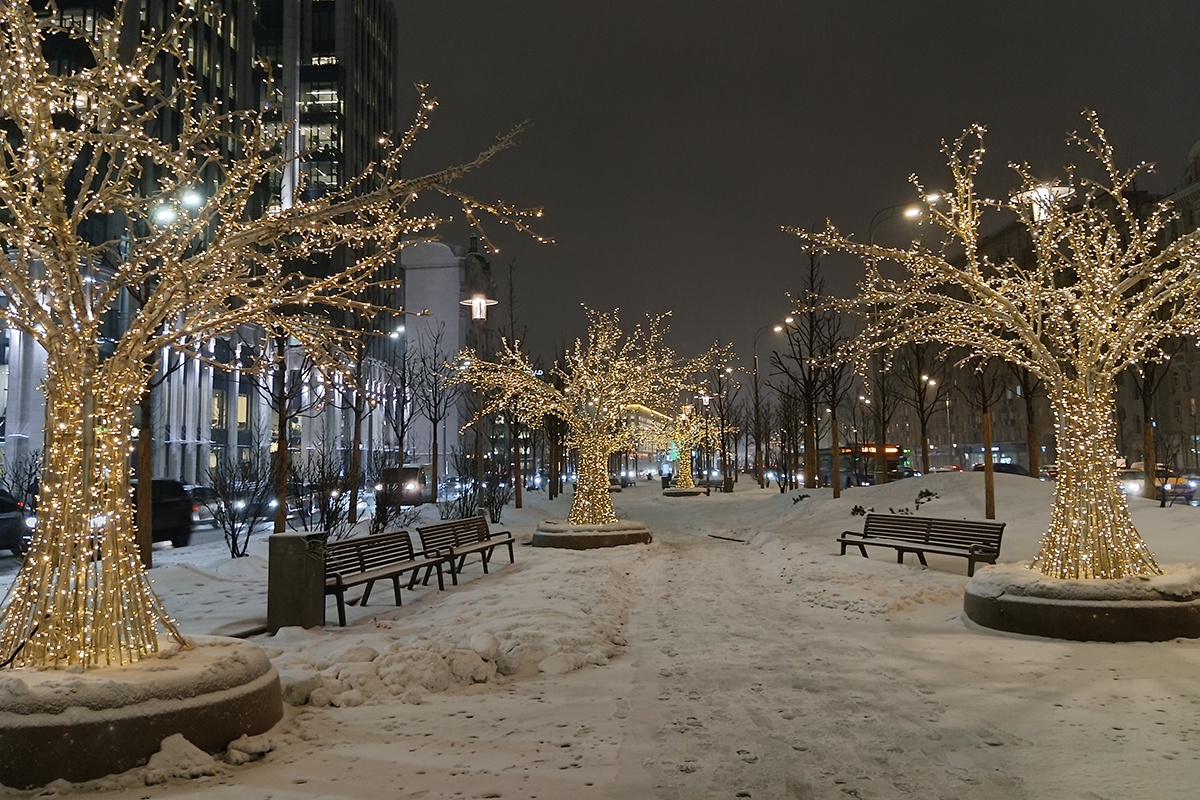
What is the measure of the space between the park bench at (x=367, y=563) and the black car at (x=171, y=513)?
1017 centimetres

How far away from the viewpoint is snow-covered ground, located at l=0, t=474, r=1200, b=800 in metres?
4.62

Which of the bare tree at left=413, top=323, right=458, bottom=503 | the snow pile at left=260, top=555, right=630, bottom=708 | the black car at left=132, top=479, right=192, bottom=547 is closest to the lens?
the snow pile at left=260, top=555, right=630, bottom=708

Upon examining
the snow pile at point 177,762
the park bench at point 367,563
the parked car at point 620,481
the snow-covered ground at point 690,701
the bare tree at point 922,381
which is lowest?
the parked car at point 620,481

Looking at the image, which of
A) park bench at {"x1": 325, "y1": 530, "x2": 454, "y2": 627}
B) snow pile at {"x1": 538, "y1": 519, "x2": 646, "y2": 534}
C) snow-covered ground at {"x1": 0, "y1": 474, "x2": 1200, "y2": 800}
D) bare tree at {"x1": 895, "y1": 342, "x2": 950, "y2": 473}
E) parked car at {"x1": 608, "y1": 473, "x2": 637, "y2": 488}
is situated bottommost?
parked car at {"x1": 608, "y1": 473, "x2": 637, "y2": 488}

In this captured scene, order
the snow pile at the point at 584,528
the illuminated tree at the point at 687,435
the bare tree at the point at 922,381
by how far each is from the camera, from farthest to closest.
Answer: the illuminated tree at the point at 687,435
the bare tree at the point at 922,381
the snow pile at the point at 584,528

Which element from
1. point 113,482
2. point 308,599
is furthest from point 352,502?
point 113,482

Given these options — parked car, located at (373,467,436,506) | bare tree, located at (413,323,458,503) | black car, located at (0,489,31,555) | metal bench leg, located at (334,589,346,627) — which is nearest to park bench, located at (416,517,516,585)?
metal bench leg, located at (334,589,346,627)

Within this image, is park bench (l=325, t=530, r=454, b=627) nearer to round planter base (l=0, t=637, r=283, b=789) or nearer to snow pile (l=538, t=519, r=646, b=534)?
round planter base (l=0, t=637, r=283, b=789)

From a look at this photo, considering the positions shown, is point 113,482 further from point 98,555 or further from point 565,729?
point 565,729

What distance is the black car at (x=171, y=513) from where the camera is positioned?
19250 millimetres

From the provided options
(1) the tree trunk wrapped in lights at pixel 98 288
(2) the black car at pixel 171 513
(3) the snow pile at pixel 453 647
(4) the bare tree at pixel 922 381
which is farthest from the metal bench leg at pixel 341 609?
(2) the black car at pixel 171 513

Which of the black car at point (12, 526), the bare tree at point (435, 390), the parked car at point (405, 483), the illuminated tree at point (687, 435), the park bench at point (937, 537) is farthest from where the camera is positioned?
the illuminated tree at point (687, 435)

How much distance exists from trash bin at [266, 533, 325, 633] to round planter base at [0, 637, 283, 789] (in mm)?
3678

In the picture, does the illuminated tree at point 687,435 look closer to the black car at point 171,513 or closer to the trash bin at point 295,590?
the black car at point 171,513
